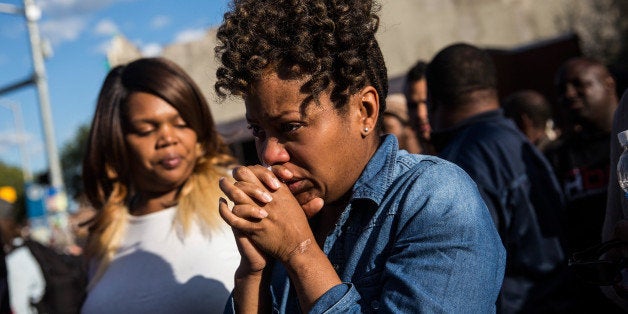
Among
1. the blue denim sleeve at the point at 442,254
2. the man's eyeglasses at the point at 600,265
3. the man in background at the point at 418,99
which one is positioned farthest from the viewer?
the man in background at the point at 418,99

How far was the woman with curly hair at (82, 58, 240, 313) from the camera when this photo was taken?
8.39 ft

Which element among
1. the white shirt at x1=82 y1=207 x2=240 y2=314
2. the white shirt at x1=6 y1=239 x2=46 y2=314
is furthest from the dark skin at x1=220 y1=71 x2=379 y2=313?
the white shirt at x1=6 y1=239 x2=46 y2=314

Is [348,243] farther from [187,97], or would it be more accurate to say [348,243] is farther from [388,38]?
[388,38]

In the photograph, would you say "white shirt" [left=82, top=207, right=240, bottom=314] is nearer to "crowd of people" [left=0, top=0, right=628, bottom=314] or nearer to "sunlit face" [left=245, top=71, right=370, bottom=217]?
"crowd of people" [left=0, top=0, right=628, bottom=314]

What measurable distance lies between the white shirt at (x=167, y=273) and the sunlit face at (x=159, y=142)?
0.17m

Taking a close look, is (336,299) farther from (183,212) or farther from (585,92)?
(585,92)

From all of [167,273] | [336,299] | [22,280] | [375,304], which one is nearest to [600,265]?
[375,304]

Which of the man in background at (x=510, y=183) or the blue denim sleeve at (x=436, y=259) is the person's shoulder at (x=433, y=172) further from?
the man in background at (x=510, y=183)

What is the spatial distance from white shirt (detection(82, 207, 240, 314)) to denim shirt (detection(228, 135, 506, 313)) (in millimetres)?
934

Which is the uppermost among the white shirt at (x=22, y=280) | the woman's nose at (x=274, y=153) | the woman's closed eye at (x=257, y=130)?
the woman's closed eye at (x=257, y=130)

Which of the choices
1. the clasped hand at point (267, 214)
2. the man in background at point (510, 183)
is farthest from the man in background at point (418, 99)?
the clasped hand at point (267, 214)

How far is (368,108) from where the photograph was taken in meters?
1.63

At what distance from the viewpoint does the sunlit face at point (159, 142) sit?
2779mm

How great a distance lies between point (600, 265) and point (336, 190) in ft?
2.70
